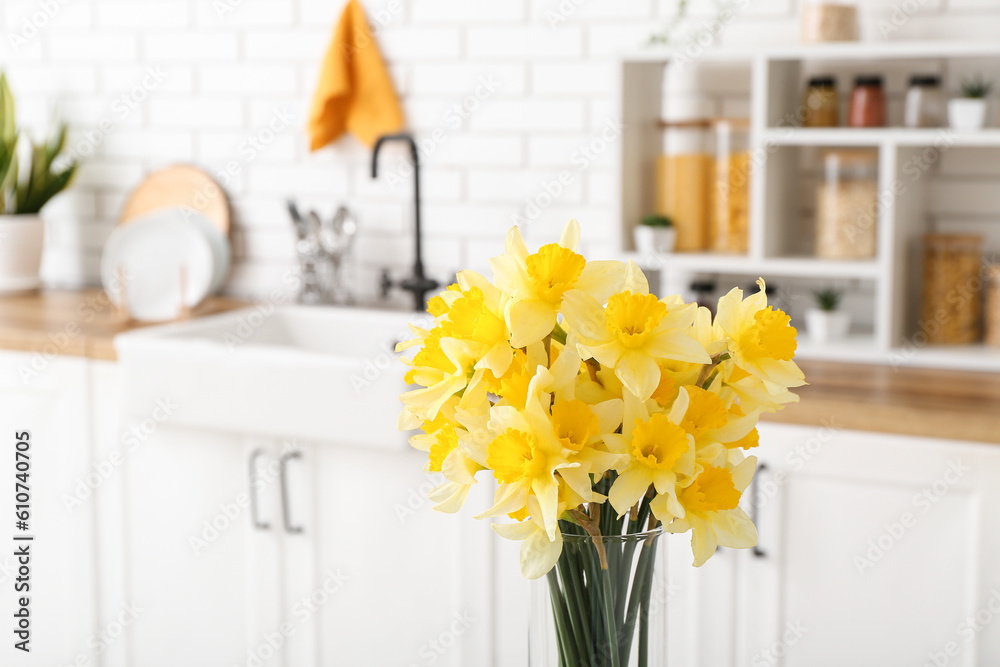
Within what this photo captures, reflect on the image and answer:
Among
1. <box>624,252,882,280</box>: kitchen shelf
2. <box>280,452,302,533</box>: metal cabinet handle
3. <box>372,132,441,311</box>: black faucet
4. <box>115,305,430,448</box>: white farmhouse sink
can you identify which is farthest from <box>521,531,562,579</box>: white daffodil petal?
<box>372,132,441,311</box>: black faucet

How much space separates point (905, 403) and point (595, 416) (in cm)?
120

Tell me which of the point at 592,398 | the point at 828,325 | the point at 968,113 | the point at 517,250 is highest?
the point at 968,113

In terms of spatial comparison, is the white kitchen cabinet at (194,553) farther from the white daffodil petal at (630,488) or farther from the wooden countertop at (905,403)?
the white daffodil petal at (630,488)

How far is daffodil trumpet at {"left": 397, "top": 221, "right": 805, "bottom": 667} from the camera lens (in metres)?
0.65

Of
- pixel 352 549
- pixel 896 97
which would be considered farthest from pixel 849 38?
pixel 352 549

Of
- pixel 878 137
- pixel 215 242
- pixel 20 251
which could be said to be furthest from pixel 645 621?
pixel 20 251

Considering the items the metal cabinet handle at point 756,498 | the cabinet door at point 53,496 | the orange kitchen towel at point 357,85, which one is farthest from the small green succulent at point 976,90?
the cabinet door at point 53,496

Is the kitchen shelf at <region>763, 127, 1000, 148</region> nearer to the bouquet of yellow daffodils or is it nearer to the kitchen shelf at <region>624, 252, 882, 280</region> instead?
the kitchen shelf at <region>624, 252, 882, 280</region>

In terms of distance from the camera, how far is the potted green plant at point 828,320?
6.86 ft

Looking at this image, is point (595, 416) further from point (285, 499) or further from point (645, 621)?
point (285, 499)

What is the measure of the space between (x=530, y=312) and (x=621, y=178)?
5.02ft

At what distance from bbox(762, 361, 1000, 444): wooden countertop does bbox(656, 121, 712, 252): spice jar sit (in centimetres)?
43

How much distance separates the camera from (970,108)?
190 centimetres

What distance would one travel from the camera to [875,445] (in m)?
1.68
